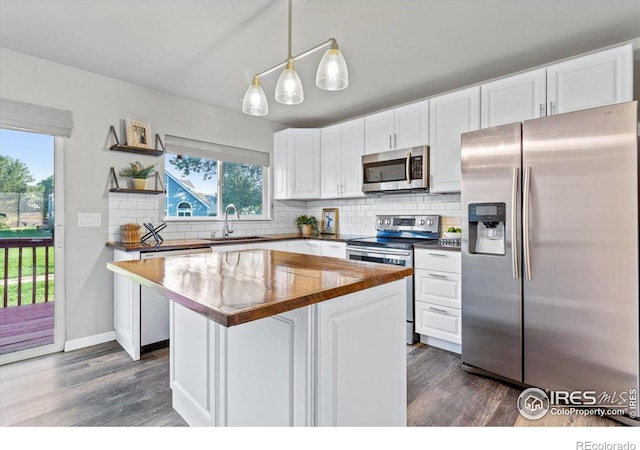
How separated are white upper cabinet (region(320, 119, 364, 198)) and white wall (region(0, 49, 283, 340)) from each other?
6.33ft

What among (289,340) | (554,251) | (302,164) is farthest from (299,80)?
(302,164)

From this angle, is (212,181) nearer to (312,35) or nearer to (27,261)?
(27,261)

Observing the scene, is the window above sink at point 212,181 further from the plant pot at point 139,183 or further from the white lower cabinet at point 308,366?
the white lower cabinet at point 308,366

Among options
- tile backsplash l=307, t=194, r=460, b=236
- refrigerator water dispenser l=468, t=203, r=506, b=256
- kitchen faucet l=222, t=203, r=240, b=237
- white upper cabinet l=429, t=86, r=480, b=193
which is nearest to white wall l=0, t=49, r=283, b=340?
kitchen faucet l=222, t=203, r=240, b=237

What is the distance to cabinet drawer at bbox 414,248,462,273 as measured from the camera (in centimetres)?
274

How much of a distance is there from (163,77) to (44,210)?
154 centimetres

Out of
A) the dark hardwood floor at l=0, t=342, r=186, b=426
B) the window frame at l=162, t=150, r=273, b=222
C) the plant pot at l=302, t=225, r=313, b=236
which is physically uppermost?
the window frame at l=162, t=150, r=273, b=222

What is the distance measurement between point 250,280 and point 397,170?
2475 millimetres

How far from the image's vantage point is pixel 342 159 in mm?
4012

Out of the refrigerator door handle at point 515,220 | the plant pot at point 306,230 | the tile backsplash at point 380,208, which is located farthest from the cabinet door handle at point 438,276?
the plant pot at point 306,230

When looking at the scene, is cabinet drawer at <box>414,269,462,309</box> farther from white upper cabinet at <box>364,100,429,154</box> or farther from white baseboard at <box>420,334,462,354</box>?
white upper cabinet at <box>364,100,429,154</box>
